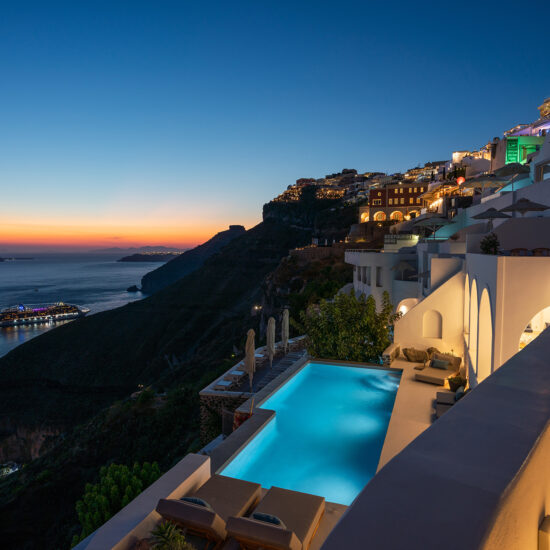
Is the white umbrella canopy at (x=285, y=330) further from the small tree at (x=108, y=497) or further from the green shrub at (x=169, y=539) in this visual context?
the green shrub at (x=169, y=539)

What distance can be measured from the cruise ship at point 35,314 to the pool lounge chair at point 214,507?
88012 mm

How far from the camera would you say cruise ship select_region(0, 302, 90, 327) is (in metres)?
74.6

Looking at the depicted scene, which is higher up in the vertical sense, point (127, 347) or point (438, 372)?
point (438, 372)

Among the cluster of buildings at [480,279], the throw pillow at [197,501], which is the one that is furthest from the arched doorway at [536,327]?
the throw pillow at [197,501]

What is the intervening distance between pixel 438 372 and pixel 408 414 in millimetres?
2447

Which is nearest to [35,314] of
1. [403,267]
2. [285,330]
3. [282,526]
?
[285,330]

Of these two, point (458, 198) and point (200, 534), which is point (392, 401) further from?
point (458, 198)

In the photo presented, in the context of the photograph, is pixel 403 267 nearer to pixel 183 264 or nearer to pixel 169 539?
pixel 169 539

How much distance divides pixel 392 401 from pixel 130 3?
2978cm

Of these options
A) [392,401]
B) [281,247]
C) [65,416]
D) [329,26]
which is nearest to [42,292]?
[281,247]

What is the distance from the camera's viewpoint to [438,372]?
27.1ft

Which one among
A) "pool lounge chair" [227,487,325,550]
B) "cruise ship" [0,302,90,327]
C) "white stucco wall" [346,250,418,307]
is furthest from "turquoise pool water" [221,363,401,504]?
"cruise ship" [0,302,90,327]

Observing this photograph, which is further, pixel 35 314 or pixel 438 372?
pixel 35 314

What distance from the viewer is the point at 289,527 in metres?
2.84
